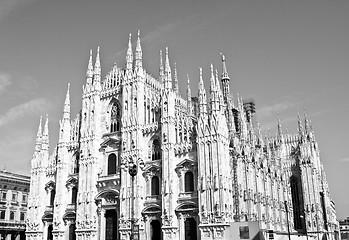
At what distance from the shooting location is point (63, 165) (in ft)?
A: 195

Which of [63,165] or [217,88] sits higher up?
[217,88]

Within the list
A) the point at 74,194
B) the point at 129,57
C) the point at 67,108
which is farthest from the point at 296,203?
the point at 67,108

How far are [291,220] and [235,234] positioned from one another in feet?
125

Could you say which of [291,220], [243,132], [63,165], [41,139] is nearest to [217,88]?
[243,132]

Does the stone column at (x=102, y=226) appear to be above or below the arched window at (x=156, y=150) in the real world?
below

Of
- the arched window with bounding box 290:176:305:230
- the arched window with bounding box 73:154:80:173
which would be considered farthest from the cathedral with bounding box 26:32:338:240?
the arched window with bounding box 290:176:305:230

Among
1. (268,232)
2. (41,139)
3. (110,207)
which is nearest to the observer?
(268,232)

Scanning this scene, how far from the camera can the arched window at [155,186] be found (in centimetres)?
5094

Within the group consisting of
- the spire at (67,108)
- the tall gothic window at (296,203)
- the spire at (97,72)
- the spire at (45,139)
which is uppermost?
the spire at (97,72)

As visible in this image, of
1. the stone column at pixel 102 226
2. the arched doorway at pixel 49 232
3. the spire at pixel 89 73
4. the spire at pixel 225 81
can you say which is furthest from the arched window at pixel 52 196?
the spire at pixel 225 81

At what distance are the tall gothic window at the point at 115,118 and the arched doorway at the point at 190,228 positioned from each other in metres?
17.3

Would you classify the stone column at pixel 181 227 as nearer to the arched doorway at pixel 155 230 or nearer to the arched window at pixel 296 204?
the arched doorway at pixel 155 230

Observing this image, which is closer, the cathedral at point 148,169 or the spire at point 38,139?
the cathedral at point 148,169

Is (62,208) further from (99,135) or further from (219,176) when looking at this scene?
(219,176)
